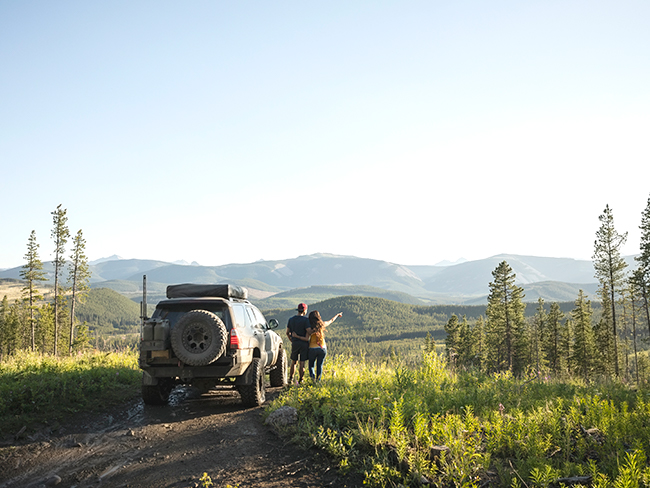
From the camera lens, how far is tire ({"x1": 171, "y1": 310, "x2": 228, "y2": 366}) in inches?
318

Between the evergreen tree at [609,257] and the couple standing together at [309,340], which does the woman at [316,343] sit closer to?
the couple standing together at [309,340]

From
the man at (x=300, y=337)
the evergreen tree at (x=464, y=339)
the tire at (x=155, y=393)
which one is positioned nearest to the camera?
the tire at (x=155, y=393)

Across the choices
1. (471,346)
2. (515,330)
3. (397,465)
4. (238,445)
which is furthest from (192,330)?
(471,346)

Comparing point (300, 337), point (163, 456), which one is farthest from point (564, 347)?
point (163, 456)

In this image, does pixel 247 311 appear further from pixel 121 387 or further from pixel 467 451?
pixel 467 451

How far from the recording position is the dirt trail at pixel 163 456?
198 inches

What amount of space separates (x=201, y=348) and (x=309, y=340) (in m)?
2.69

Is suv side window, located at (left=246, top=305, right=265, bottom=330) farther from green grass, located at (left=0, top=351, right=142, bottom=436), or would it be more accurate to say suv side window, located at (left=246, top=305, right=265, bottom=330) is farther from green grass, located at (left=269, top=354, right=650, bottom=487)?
green grass, located at (left=0, top=351, right=142, bottom=436)

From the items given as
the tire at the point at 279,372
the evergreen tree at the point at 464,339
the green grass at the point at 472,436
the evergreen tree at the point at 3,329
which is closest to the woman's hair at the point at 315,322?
the green grass at the point at 472,436

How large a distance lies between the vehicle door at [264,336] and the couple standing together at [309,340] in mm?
569

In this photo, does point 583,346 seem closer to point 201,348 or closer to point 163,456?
point 201,348

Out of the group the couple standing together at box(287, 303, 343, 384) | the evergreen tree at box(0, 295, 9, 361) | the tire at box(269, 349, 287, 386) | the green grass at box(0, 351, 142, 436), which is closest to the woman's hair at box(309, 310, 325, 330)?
the couple standing together at box(287, 303, 343, 384)

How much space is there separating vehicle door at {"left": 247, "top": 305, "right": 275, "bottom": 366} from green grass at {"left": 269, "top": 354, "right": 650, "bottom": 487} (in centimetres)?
187

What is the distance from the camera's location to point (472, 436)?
557 centimetres
